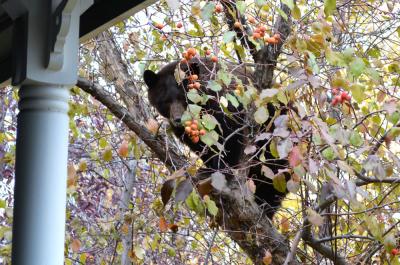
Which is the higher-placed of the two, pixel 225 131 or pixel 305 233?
pixel 225 131

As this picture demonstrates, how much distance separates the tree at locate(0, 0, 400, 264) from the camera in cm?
326

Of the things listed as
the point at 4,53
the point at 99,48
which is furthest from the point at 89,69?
the point at 4,53

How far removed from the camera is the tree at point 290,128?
3.26 metres

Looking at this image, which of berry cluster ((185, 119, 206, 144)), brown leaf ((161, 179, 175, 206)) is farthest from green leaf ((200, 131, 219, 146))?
brown leaf ((161, 179, 175, 206))

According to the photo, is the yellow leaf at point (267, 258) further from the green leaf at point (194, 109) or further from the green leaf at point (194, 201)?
the green leaf at point (194, 109)

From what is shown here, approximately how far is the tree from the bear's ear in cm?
15

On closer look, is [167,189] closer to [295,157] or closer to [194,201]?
[194,201]

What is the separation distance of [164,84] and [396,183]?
2.70 m

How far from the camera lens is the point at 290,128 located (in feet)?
11.0

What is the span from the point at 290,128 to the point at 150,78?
2.81 meters

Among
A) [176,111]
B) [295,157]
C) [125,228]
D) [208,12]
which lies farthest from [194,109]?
[176,111]

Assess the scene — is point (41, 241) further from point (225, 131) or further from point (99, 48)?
point (225, 131)

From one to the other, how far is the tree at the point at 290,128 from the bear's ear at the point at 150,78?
0.48 feet

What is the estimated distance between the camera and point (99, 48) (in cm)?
477
